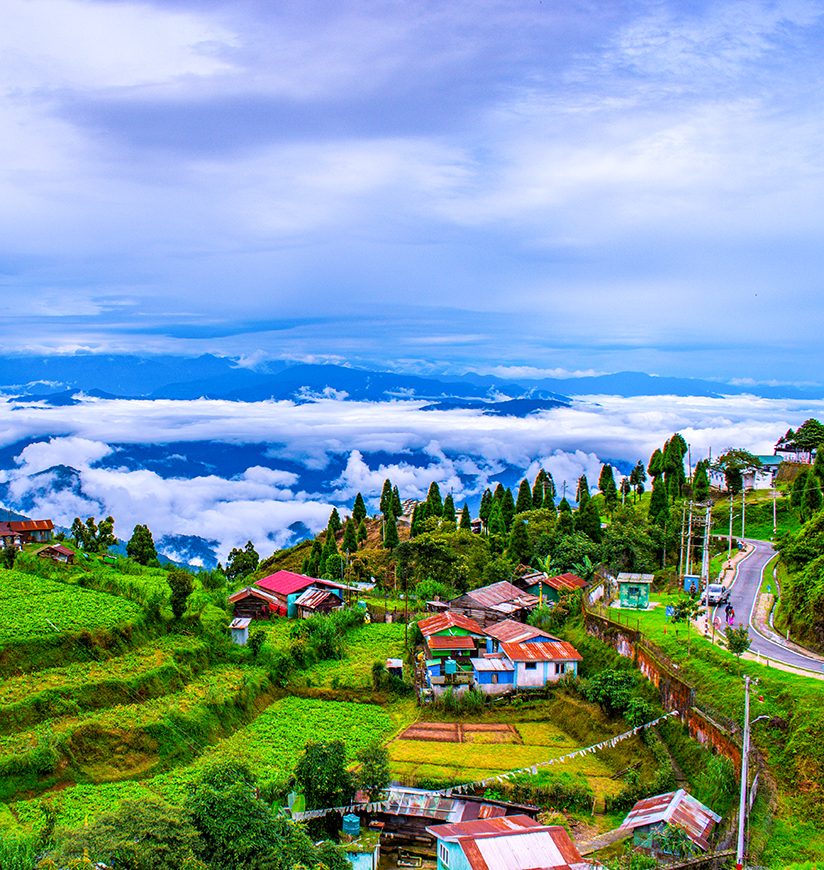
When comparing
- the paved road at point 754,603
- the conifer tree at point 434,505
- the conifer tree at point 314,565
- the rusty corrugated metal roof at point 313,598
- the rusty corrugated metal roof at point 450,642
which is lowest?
the conifer tree at point 314,565

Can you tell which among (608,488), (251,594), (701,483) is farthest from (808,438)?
(251,594)

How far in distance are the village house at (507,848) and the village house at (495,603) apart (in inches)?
1178

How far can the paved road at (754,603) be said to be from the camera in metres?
34.3

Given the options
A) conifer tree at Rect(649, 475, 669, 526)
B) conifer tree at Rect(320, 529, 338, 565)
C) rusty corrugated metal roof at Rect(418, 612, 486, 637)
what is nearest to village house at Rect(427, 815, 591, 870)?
rusty corrugated metal roof at Rect(418, 612, 486, 637)

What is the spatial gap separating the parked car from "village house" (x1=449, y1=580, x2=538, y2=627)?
14.3m

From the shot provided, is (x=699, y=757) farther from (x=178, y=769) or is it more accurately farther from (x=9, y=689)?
(x=9, y=689)

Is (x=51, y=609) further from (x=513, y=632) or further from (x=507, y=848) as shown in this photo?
(x=507, y=848)

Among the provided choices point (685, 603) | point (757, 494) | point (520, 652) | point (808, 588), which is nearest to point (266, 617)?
point (520, 652)

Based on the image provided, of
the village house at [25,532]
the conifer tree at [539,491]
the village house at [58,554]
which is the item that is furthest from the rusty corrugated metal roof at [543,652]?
the village house at [25,532]

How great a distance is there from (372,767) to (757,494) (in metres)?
59.2

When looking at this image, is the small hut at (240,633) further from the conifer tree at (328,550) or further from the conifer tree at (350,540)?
the conifer tree at (350,540)

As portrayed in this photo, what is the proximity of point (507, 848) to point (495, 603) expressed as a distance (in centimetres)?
3289

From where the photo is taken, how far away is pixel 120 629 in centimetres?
4253

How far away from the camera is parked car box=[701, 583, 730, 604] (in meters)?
44.2
